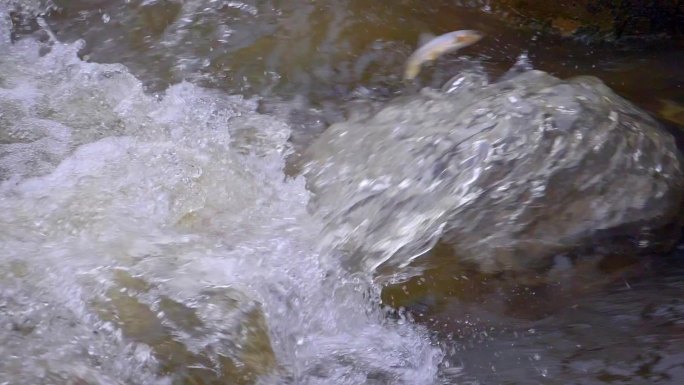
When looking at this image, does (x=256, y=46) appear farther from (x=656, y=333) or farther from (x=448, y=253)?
(x=656, y=333)

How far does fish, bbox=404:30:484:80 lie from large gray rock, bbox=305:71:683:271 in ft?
3.03

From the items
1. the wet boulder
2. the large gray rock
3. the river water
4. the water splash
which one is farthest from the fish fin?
the large gray rock

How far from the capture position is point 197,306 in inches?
116

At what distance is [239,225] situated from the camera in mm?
3607

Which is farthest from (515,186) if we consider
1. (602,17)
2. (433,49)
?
(602,17)

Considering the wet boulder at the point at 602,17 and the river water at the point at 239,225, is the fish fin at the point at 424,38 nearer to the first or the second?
the river water at the point at 239,225

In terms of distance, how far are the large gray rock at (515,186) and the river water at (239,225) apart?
11 cm

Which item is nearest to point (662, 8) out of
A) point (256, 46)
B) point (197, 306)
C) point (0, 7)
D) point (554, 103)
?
point (554, 103)

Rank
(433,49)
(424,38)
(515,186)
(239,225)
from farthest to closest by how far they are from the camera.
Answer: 1. (424,38)
2. (433,49)
3. (239,225)
4. (515,186)

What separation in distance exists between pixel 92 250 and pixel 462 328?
4.51 ft

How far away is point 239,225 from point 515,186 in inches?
43.9

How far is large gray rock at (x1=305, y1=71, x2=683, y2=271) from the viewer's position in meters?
3.36

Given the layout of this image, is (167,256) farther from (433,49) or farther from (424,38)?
(424,38)

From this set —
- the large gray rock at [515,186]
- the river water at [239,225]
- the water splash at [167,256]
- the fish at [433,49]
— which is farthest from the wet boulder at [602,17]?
the water splash at [167,256]
